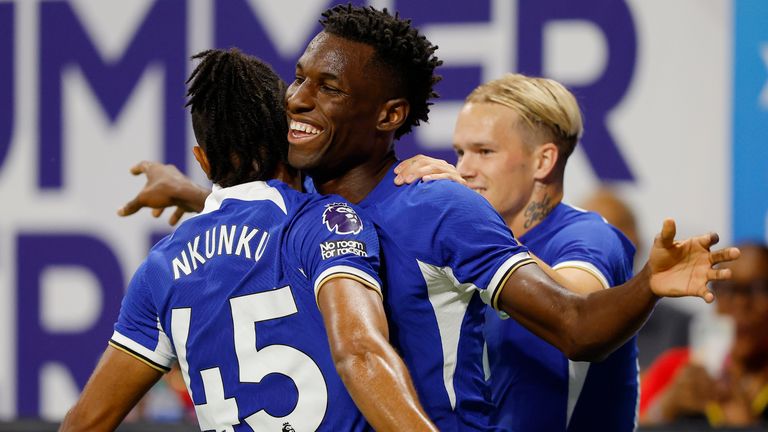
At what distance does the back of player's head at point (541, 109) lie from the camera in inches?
128

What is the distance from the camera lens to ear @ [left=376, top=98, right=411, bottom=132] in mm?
2449

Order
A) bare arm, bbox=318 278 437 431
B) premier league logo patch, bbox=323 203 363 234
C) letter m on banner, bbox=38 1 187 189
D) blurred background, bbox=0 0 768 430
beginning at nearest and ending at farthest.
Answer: bare arm, bbox=318 278 437 431 < premier league logo patch, bbox=323 203 363 234 < blurred background, bbox=0 0 768 430 < letter m on banner, bbox=38 1 187 189

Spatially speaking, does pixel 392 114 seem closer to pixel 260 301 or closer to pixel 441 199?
pixel 441 199

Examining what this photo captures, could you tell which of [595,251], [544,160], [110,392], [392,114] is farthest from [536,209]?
[110,392]

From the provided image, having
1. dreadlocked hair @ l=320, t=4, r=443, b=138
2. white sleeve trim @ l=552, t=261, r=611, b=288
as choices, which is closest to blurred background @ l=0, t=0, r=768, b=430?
white sleeve trim @ l=552, t=261, r=611, b=288

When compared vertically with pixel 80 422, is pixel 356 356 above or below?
above

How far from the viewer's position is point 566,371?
293 cm

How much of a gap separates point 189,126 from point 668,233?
4147 mm

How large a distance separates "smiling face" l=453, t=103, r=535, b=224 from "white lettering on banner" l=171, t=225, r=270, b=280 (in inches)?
44.2

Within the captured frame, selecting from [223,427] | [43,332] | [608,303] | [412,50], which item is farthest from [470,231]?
[43,332]

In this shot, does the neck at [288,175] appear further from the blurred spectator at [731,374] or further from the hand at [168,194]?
the blurred spectator at [731,374]

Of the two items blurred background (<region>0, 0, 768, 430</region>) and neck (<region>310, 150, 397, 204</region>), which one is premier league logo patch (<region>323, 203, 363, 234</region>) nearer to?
neck (<region>310, 150, 397, 204</region>)

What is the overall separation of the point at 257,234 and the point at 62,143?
4180mm

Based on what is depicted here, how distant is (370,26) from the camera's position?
2.41 meters
